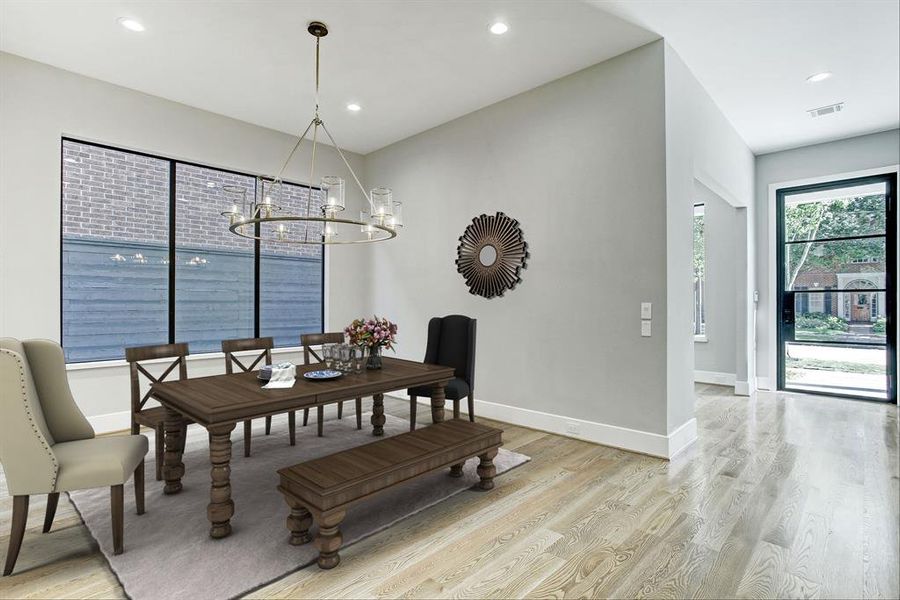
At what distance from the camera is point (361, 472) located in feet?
7.26

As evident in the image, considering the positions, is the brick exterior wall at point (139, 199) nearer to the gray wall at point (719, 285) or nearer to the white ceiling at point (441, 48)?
the white ceiling at point (441, 48)

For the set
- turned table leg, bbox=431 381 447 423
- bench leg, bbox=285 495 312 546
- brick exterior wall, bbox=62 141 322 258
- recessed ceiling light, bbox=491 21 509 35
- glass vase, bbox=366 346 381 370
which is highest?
recessed ceiling light, bbox=491 21 509 35

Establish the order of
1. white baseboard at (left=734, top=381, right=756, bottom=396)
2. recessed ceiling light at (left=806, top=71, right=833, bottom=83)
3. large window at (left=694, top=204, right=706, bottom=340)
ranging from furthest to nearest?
large window at (left=694, top=204, right=706, bottom=340), white baseboard at (left=734, top=381, right=756, bottom=396), recessed ceiling light at (left=806, top=71, right=833, bottom=83)

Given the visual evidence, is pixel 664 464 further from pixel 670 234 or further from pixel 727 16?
pixel 727 16

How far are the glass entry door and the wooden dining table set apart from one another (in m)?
5.14

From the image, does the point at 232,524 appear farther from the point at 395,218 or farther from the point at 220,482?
the point at 395,218

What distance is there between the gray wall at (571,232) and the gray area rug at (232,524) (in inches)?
39.9

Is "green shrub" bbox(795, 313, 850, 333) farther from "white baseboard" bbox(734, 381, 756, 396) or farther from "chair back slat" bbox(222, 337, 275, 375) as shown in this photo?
"chair back slat" bbox(222, 337, 275, 375)

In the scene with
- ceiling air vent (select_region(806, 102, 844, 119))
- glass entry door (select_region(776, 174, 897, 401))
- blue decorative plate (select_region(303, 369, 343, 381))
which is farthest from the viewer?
glass entry door (select_region(776, 174, 897, 401))

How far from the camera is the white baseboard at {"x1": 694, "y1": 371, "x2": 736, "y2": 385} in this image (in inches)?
237

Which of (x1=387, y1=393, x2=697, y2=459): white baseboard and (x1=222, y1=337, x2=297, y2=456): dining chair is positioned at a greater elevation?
(x1=222, y1=337, x2=297, y2=456): dining chair

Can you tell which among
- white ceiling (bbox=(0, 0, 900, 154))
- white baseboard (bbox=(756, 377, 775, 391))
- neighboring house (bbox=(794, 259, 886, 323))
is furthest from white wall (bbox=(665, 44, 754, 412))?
white baseboard (bbox=(756, 377, 775, 391))

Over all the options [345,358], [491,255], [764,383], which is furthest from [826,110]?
[345,358]

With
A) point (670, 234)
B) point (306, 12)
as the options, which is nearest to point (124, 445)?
point (306, 12)
